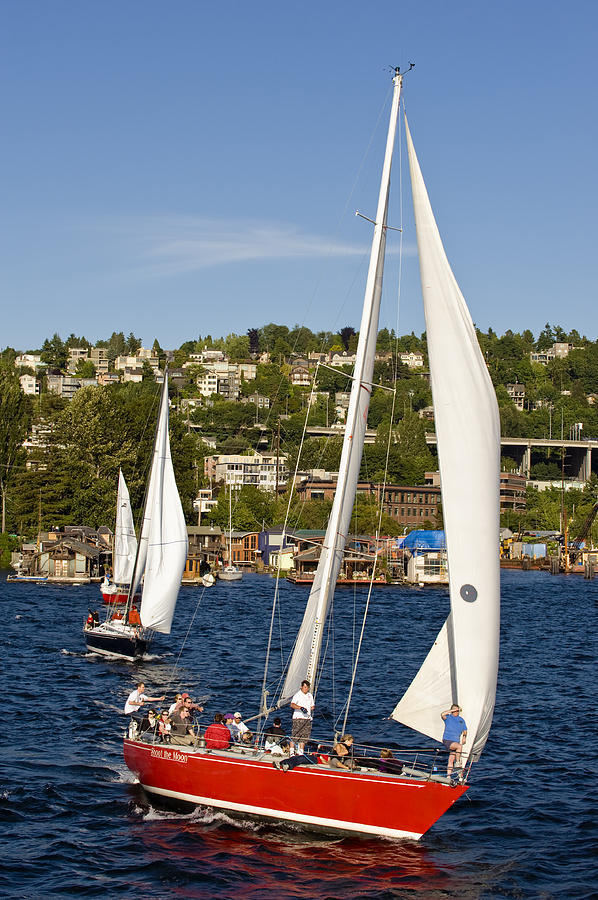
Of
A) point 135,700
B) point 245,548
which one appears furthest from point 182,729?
point 245,548

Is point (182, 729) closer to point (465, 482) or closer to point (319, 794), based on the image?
point (319, 794)

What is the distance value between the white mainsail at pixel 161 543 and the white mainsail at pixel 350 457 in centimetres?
2610

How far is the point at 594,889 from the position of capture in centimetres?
2308

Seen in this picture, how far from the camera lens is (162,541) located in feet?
178

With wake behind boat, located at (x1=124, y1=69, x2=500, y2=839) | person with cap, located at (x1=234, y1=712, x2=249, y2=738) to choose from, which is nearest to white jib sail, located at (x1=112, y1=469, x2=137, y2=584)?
person with cap, located at (x1=234, y1=712, x2=249, y2=738)

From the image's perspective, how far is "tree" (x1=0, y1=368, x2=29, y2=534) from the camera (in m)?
125

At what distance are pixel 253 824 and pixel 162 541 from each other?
2946 centimetres

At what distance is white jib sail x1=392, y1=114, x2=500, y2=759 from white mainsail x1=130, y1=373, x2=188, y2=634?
30077mm

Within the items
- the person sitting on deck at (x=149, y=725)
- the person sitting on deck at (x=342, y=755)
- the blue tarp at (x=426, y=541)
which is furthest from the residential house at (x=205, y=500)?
the person sitting on deck at (x=342, y=755)

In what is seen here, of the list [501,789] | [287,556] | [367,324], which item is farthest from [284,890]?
[287,556]

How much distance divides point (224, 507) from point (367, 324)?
137 meters

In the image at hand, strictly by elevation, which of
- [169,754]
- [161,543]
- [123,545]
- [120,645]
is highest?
[161,543]

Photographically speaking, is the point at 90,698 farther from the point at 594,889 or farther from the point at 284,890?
the point at 594,889

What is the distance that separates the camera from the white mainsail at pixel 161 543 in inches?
2068
